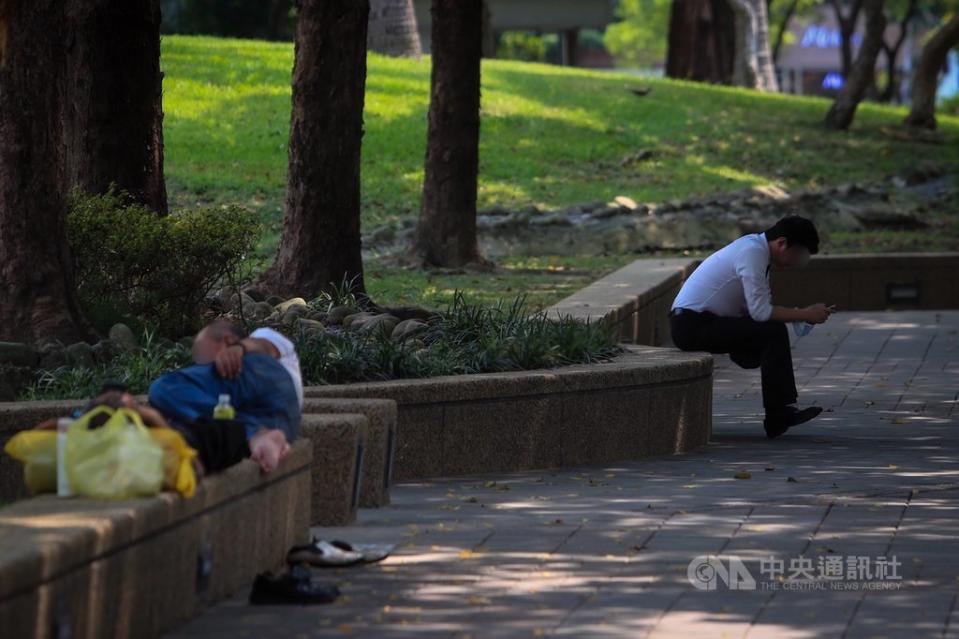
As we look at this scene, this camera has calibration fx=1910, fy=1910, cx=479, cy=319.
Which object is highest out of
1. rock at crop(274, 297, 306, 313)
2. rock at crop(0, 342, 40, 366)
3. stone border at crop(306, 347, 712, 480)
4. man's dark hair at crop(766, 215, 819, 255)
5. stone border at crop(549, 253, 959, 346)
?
man's dark hair at crop(766, 215, 819, 255)

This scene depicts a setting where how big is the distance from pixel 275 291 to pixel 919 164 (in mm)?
18786

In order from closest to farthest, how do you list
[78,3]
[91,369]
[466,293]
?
[91,369] → [78,3] → [466,293]

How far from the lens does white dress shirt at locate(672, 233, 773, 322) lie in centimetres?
1204

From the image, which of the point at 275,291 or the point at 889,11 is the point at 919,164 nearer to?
Result: the point at 275,291

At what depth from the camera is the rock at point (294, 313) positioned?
12242 mm

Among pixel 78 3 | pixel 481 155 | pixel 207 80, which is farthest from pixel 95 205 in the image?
pixel 207 80

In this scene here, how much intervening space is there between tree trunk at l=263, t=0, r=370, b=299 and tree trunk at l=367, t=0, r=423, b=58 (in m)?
19.1

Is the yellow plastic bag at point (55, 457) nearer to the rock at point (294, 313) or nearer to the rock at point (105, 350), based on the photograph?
the rock at point (105, 350)

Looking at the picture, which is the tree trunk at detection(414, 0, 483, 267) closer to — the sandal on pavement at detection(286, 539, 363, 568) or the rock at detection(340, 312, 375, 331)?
the rock at detection(340, 312, 375, 331)

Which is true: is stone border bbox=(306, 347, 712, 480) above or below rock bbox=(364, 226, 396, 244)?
above

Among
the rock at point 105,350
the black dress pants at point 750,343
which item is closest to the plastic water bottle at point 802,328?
the black dress pants at point 750,343

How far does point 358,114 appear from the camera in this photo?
1497 cm

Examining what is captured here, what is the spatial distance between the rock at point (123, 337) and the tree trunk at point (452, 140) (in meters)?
8.29

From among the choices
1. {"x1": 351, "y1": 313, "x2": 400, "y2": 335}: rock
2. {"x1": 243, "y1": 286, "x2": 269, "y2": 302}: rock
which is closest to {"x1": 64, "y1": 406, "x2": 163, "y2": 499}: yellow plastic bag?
{"x1": 351, "y1": 313, "x2": 400, "y2": 335}: rock
